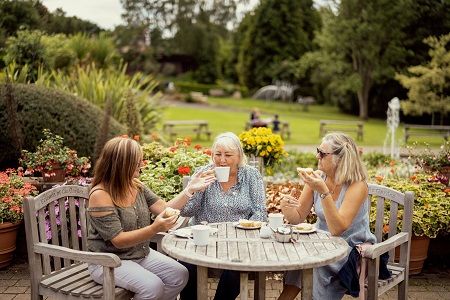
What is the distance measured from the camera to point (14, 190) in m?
5.34

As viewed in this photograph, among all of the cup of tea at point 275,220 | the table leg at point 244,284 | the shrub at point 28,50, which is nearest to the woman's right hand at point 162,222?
the table leg at point 244,284

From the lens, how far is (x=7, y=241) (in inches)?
205

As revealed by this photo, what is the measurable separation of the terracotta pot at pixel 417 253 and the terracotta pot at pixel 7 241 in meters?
3.64

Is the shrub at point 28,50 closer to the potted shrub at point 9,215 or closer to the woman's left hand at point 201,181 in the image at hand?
the potted shrub at point 9,215

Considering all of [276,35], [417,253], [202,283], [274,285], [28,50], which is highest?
[276,35]

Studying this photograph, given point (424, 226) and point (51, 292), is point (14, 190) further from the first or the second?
point (424, 226)

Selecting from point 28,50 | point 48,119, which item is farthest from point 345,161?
point 28,50

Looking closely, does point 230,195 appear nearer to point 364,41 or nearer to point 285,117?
point 364,41

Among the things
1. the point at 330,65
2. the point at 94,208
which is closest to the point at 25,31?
the point at 94,208

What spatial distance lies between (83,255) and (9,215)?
2359mm

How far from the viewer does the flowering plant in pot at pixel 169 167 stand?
547cm

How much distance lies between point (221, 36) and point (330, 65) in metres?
25.0

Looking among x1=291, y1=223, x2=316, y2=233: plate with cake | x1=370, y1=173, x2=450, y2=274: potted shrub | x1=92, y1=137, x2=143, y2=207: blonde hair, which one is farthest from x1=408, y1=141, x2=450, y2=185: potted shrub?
x1=92, y1=137, x2=143, y2=207: blonde hair

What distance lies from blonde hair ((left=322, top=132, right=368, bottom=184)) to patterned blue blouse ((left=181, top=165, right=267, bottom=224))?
65 cm
